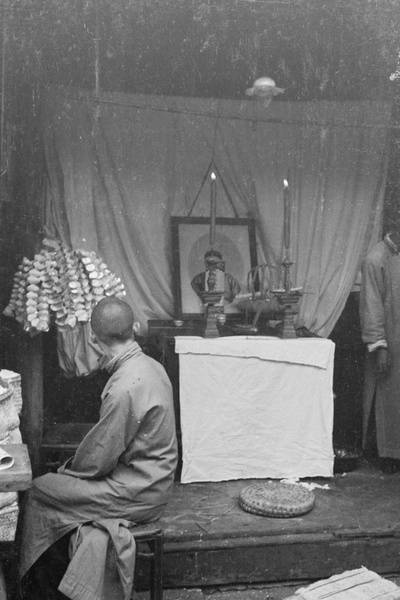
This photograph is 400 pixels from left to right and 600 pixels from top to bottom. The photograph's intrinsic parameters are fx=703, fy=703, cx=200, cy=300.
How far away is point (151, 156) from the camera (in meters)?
5.68

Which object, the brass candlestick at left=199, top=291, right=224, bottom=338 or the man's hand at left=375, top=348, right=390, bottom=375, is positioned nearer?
the brass candlestick at left=199, top=291, right=224, bottom=338

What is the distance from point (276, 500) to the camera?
4.30 metres

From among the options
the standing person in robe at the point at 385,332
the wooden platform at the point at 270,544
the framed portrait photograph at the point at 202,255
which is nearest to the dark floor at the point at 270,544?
the wooden platform at the point at 270,544

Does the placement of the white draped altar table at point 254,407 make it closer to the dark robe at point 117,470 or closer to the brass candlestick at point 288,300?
the brass candlestick at point 288,300

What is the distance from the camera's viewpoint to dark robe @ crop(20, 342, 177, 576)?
10.7 feet

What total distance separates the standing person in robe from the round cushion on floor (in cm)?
110

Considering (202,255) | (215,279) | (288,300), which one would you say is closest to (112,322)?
(215,279)

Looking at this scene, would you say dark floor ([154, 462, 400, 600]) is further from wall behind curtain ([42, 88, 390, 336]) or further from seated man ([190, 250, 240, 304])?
wall behind curtain ([42, 88, 390, 336])

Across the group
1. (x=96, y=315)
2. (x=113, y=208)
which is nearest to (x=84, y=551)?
(x=96, y=315)

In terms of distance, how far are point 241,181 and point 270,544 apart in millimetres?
3010

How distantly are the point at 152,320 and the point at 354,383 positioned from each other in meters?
1.83

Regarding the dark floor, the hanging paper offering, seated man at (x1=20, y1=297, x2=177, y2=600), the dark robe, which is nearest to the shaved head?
seated man at (x1=20, y1=297, x2=177, y2=600)

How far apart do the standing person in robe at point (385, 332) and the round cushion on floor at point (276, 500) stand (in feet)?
3.59

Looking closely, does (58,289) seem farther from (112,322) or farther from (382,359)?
(382,359)
